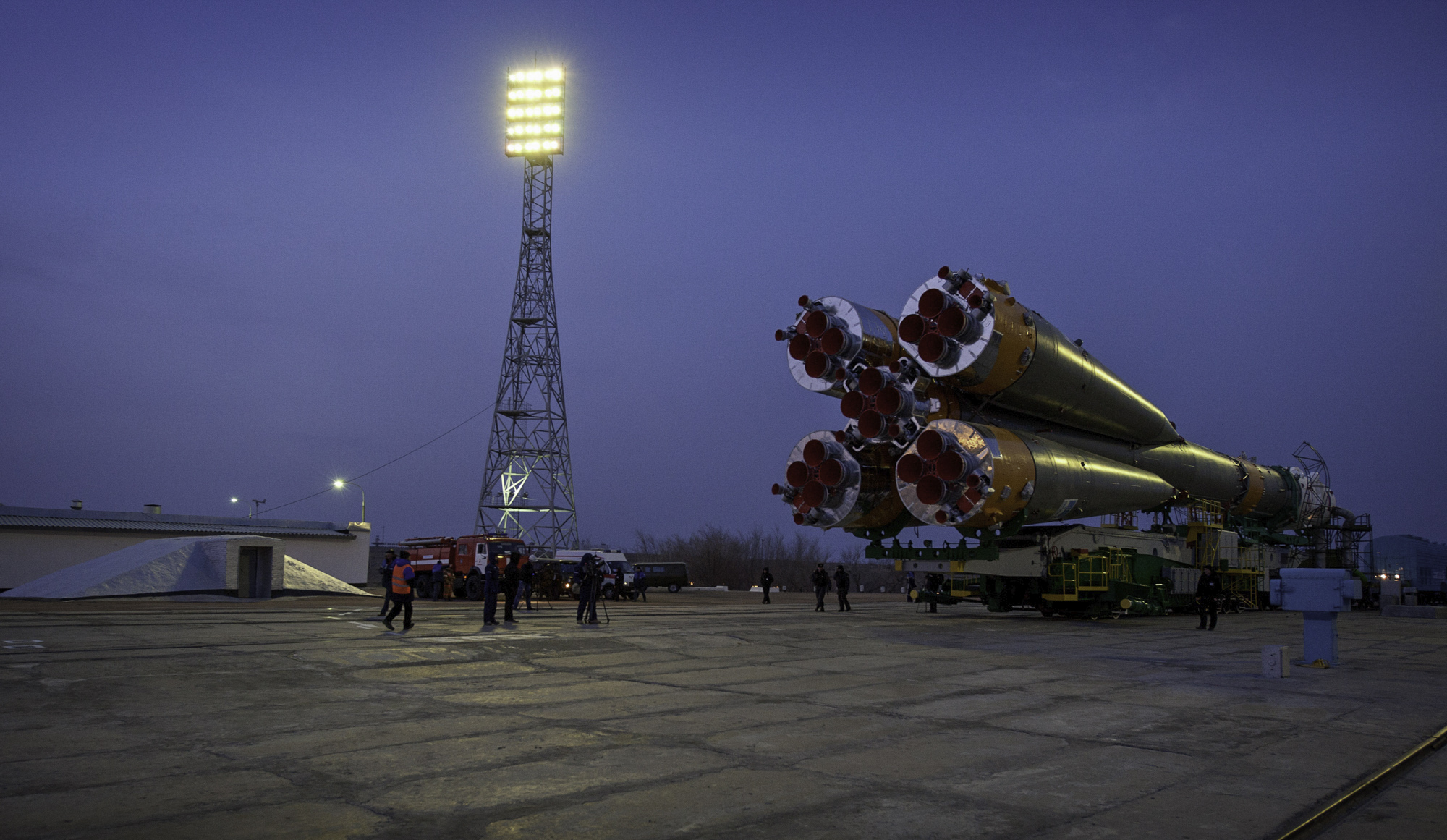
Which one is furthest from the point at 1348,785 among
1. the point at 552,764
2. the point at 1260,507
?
the point at 1260,507

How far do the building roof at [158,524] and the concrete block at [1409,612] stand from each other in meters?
45.0

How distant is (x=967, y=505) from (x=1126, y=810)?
46.1 ft

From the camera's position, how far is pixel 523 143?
44406 mm

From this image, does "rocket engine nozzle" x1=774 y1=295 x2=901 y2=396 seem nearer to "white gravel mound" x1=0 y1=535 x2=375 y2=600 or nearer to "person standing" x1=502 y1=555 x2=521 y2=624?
"person standing" x1=502 y1=555 x2=521 y2=624

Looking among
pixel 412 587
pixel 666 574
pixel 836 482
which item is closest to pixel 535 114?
pixel 666 574

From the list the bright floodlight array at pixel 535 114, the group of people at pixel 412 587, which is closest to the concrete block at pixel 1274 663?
the group of people at pixel 412 587

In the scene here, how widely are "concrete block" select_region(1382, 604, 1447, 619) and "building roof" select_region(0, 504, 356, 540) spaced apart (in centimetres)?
4495

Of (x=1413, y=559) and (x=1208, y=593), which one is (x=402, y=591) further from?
(x=1413, y=559)

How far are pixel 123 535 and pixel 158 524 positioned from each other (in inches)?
78.5

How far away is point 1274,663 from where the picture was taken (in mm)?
11961

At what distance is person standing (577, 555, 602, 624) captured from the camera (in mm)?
18172

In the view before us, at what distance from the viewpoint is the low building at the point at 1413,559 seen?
81.6 metres

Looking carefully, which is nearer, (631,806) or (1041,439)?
(631,806)

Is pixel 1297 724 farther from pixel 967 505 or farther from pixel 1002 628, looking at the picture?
pixel 1002 628
